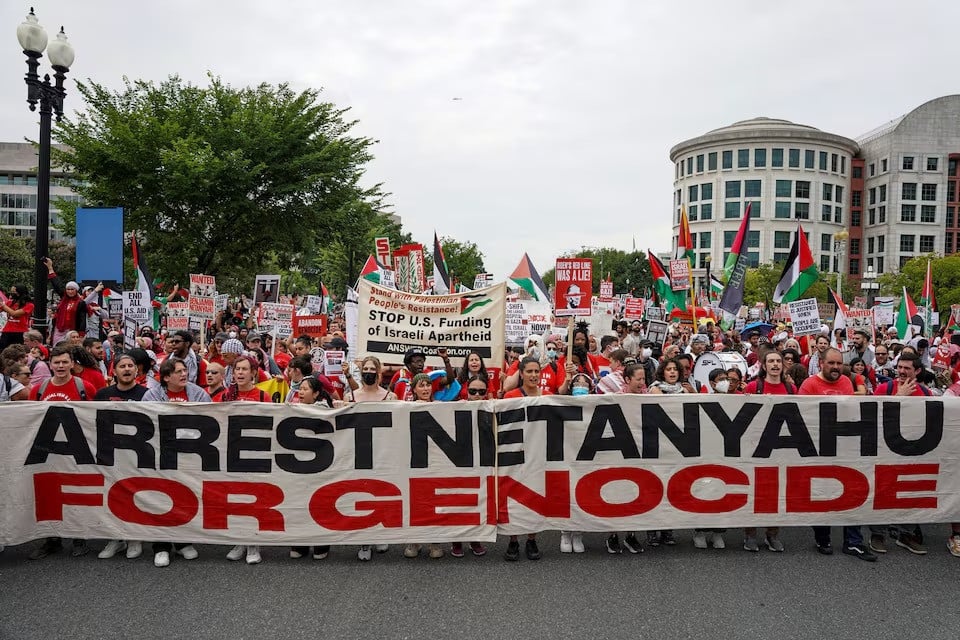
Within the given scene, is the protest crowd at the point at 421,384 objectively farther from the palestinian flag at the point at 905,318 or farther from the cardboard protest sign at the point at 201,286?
the palestinian flag at the point at 905,318

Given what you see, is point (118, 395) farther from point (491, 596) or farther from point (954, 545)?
point (954, 545)

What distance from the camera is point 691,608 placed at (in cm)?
467

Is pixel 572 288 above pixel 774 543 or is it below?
above

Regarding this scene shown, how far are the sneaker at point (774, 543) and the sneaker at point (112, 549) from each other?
18.2 feet

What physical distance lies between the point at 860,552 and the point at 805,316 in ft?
20.3

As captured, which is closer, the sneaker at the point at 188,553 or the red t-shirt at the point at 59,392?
the sneaker at the point at 188,553

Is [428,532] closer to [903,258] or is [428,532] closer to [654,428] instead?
[654,428]

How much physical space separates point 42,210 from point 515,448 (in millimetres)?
8006

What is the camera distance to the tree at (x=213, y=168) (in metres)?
21.2

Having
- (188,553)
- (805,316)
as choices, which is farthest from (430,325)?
(805,316)

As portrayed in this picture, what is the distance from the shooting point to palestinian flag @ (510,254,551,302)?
1758 centimetres

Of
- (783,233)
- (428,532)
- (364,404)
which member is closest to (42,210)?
(364,404)

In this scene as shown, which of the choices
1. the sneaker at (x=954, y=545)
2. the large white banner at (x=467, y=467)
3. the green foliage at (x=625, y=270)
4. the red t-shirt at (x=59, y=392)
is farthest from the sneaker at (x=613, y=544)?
the green foliage at (x=625, y=270)

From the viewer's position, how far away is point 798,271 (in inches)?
513
